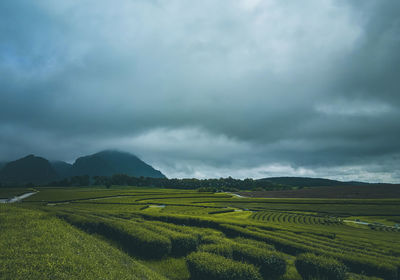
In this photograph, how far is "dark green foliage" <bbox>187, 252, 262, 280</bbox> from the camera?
38.4ft

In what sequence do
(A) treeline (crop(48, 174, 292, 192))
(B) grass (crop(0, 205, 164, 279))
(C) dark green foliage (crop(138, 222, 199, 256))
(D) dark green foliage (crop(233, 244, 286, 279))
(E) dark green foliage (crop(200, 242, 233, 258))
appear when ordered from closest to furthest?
(B) grass (crop(0, 205, 164, 279)) → (D) dark green foliage (crop(233, 244, 286, 279)) → (E) dark green foliage (crop(200, 242, 233, 258)) → (C) dark green foliage (crop(138, 222, 199, 256)) → (A) treeline (crop(48, 174, 292, 192))

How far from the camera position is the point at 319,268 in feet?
46.1

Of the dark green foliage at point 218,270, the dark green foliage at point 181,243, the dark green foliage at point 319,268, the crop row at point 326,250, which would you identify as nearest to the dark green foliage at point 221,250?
the dark green foliage at point 218,270

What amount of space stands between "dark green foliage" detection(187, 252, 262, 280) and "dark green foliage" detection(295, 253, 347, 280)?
14.7 feet

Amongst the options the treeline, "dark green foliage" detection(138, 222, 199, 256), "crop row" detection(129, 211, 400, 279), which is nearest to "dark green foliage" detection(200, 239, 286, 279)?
"dark green foliage" detection(138, 222, 199, 256)

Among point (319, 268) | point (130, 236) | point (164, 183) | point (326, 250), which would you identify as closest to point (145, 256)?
point (130, 236)

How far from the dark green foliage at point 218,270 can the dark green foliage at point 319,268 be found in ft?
14.7

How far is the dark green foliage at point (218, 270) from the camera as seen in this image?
11.7 metres

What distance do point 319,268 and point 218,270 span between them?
24.0ft

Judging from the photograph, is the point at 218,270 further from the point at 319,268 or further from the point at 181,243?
the point at 319,268

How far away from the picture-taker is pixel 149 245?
15742 millimetres

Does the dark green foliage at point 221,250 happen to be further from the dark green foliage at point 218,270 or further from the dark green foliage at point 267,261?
the dark green foliage at point 218,270

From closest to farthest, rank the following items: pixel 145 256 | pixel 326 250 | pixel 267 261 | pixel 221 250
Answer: pixel 267 261 → pixel 221 250 → pixel 145 256 → pixel 326 250

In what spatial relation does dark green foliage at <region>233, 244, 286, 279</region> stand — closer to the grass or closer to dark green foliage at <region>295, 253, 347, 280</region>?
dark green foliage at <region>295, 253, 347, 280</region>
